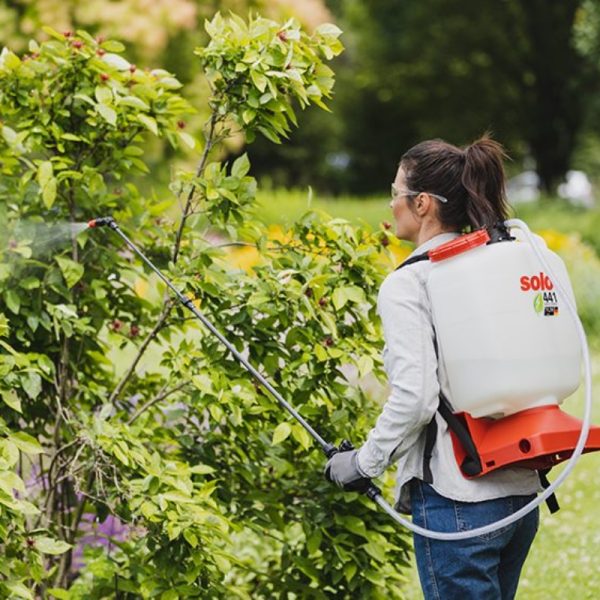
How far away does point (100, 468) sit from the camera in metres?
3.28

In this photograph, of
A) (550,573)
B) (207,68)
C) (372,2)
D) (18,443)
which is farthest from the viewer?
(372,2)

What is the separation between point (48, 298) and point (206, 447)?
70cm

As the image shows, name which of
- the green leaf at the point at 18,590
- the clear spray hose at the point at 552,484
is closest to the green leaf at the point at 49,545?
the green leaf at the point at 18,590

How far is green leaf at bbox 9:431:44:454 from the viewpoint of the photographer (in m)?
3.04

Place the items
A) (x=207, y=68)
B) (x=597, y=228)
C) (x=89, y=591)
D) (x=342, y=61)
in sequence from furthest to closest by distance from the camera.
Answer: (x=342, y=61) → (x=597, y=228) → (x=89, y=591) → (x=207, y=68)

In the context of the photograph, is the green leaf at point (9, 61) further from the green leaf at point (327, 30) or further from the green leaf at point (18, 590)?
the green leaf at point (18, 590)

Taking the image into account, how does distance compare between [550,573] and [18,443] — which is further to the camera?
[550,573]

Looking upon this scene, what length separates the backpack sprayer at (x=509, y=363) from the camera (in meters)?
2.56

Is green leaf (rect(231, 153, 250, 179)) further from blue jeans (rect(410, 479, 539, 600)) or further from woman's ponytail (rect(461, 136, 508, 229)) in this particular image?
blue jeans (rect(410, 479, 539, 600))

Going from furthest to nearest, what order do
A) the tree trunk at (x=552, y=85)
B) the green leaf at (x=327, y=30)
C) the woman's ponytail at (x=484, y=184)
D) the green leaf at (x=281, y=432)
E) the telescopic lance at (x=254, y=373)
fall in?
the tree trunk at (x=552, y=85)
the green leaf at (x=327, y=30)
the green leaf at (x=281, y=432)
the telescopic lance at (x=254, y=373)
the woman's ponytail at (x=484, y=184)

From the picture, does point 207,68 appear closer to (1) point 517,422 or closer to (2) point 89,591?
(1) point 517,422

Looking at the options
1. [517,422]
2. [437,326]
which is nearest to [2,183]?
[437,326]

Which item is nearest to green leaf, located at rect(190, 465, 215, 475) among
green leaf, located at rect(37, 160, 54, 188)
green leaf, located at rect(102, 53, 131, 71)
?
green leaf, located at rect(37, 160, 54, 188)

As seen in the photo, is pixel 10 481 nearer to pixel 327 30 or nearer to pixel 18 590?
pixel 18 590
